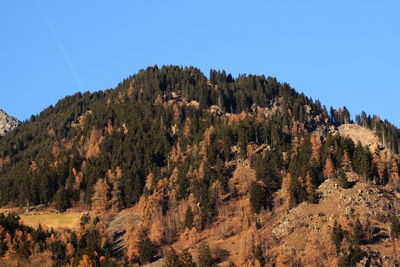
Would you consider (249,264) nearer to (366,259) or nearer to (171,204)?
(366,259)

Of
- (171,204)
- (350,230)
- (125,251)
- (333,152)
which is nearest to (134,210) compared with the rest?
(171,204)

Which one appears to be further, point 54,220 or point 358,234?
point 54,220

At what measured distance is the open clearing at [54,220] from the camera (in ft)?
616

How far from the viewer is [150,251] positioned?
156000 millimetres

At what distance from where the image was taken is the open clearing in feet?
616

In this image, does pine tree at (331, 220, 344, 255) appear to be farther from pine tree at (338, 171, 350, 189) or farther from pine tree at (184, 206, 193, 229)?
pine tree at (184, 206, 193, 229)

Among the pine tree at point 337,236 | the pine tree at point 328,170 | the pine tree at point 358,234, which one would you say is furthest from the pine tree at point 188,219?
the pine tree at point 358,234

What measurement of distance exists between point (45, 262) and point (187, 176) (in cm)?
6296

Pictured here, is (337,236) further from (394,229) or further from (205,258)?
(205,258)

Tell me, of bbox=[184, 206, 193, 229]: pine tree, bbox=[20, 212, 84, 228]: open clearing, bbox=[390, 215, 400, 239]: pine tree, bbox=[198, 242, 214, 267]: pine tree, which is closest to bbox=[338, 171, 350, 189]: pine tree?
bbox=[390, 215, 400, 239]: pine tree

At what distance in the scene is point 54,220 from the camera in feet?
638

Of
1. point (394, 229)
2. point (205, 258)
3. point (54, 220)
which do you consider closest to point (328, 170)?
point (394, 229)

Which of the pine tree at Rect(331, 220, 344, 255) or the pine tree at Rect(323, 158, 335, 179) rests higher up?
the pine tree at Rect(323, 158, 335, 179)

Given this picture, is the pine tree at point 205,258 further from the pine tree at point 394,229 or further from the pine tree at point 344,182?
the pine tree at point 344,182
